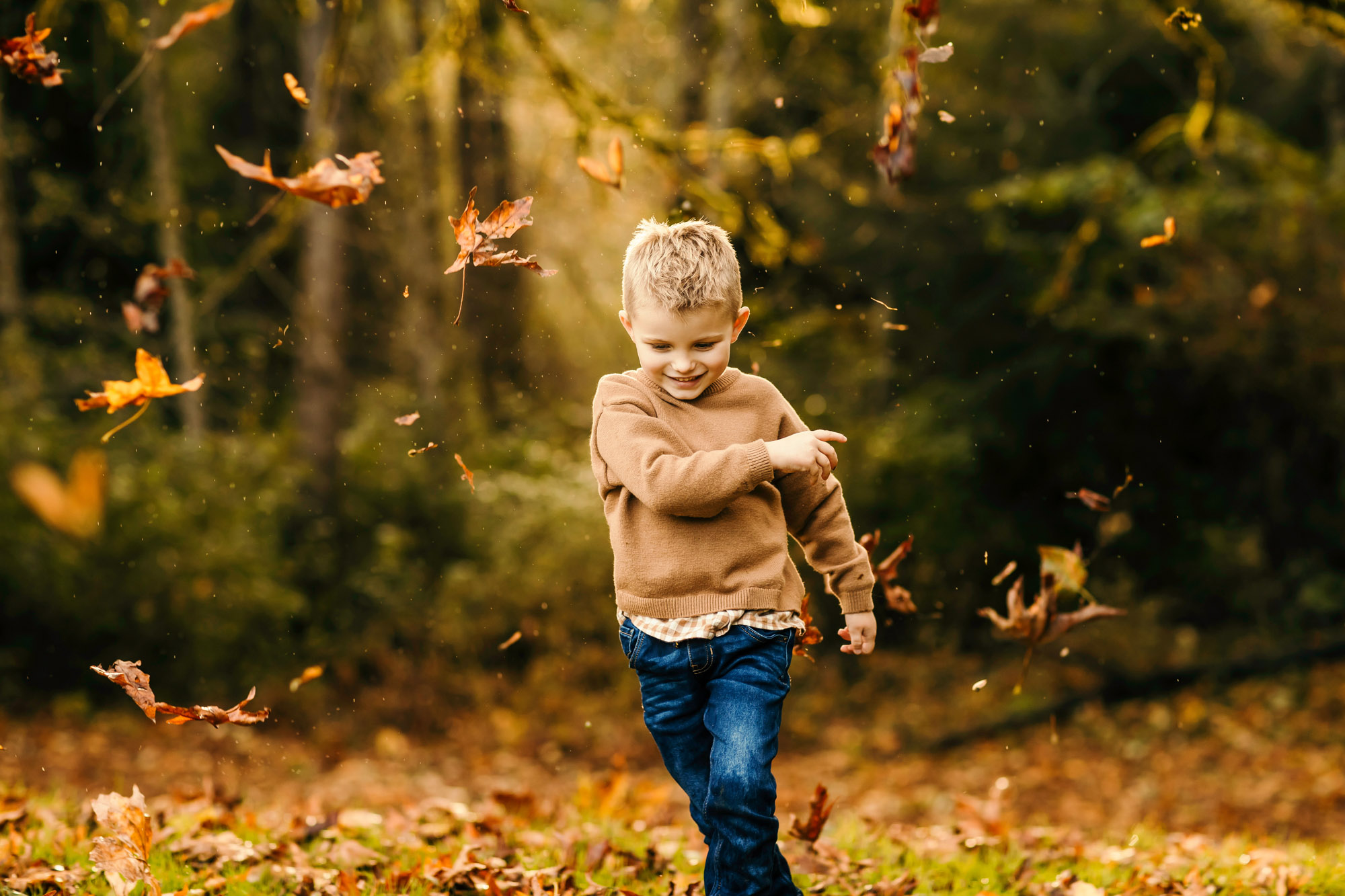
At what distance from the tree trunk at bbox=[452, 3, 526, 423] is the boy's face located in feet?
31.5

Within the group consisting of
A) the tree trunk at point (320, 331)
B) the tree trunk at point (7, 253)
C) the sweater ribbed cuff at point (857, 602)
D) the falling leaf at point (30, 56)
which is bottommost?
the sweater ribbed cuff at point (857, 602)

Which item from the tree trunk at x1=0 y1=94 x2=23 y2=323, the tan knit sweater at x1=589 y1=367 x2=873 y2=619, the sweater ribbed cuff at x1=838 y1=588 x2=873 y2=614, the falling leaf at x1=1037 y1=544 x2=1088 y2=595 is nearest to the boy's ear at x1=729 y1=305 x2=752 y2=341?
the tan knit sweater at x1=589 y1=367 x2=873 y2=619

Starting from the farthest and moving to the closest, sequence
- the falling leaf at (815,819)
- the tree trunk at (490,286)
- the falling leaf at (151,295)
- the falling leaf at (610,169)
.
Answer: the tree trunk at (490,286) < the falling leaf at (151,295) < the falling leaf at (610,169) < the falling leaf at (815,819)

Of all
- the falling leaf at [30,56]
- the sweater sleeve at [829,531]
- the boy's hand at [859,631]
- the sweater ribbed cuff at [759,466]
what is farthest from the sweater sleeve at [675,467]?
the falling leaf at [30,56]

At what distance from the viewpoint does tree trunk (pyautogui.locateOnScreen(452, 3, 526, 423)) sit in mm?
12266

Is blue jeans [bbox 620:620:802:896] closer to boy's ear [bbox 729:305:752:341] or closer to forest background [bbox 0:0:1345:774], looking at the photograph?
boy's ear [bbox 729:305:752:341]

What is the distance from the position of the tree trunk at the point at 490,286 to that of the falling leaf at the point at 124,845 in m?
9.13

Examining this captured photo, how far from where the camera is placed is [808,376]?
1030 cm

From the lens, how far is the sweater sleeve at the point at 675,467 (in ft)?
7.76

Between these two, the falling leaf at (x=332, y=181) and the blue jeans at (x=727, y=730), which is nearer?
the blue jeans at (x=727, y=730)

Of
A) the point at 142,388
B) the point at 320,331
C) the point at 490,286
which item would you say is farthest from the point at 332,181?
the point at 490,286

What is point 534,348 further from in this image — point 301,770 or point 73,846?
point 73,846

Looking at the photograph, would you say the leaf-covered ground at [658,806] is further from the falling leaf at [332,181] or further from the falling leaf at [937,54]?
the falling leaf at [937,54]

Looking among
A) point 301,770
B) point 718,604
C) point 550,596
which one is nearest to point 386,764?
point 301,770
